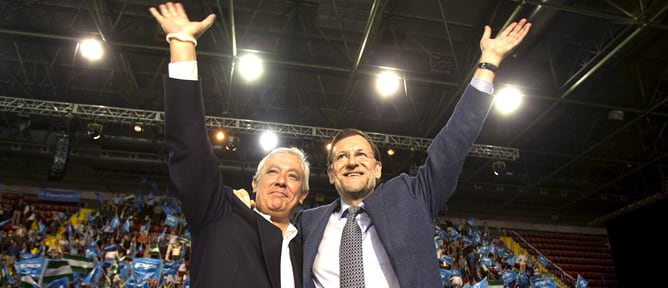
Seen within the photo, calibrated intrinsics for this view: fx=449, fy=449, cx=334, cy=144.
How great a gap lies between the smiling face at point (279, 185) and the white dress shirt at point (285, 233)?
0.06 metres

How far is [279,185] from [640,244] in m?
14.8

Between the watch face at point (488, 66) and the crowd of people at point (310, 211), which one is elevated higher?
the watch face at point (488, 66)

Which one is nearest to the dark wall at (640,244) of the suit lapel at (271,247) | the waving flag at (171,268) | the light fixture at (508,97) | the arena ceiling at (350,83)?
the arena ceiling at (350,83)

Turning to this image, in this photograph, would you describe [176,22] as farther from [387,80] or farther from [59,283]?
[387,80]

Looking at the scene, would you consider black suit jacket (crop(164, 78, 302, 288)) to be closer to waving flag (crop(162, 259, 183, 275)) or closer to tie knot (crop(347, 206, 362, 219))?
tie knot (crop(347, 206, 362, 219))

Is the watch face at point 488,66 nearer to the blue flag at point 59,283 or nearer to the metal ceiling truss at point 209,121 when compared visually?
the blue flag at point 59,283

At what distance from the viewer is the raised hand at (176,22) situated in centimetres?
165

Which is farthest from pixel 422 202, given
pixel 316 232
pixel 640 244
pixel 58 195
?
pixel 58 195

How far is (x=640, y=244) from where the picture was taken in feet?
43.4

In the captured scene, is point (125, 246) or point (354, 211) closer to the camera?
point (354, 211)

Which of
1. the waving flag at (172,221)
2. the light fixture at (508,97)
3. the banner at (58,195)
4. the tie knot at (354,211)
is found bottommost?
the tie knot at (354,211)

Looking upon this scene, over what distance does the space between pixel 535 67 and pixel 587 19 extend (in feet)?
5.57

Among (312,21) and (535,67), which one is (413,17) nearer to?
(312,21)

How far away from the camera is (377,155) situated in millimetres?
2250
